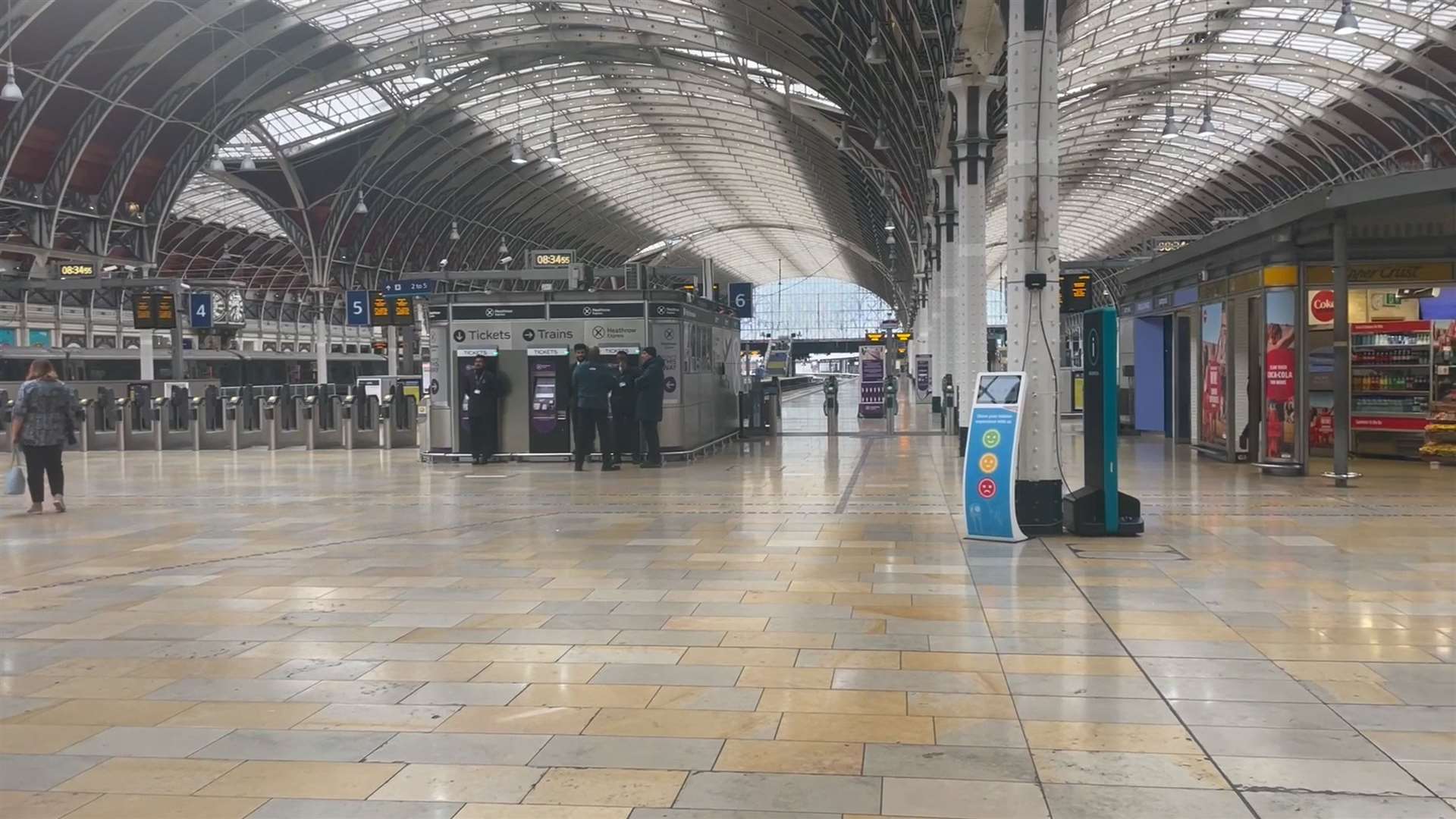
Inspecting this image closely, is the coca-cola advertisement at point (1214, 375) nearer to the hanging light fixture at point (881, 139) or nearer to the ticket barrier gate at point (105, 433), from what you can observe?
the hanging light fixture at point (881, 139)

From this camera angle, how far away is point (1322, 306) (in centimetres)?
1627

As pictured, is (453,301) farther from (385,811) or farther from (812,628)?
(385,811)

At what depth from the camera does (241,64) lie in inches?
1569

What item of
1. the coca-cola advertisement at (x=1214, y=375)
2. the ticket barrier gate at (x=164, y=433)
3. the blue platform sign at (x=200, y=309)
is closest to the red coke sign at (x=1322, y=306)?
the coca-cola advertisement at (x=1214, y=375)

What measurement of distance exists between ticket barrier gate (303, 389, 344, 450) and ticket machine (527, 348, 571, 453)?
6841mm

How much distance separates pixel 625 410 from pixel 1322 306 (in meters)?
9.65

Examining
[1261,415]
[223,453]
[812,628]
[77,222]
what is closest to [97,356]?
[77,222]

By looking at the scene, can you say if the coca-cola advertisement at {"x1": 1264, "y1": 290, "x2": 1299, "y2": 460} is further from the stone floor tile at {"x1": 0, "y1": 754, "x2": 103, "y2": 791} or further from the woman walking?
the stone floor tile at {"x1": 0, "y1": 754, "x2": 103, "y2": 791}

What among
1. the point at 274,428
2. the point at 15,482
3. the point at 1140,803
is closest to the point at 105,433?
the point at 274,428

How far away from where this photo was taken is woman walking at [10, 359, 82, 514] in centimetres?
1234

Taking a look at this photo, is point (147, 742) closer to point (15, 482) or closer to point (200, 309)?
point (15, 482)

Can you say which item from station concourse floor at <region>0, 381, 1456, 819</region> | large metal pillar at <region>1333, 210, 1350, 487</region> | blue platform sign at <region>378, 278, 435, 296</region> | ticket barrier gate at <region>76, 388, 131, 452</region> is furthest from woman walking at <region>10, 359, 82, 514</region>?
blue platform sign at <region>378, 278, 435, 296</region>

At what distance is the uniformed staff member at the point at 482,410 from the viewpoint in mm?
17969

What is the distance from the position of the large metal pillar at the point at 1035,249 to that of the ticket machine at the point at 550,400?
9.00 meters
